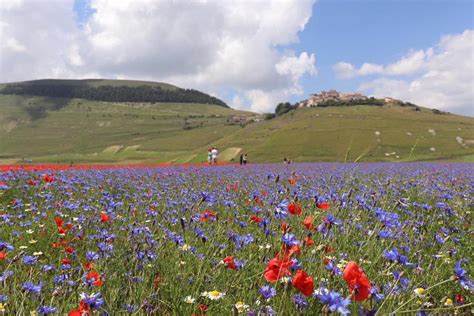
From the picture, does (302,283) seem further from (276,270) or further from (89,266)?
(89,266)

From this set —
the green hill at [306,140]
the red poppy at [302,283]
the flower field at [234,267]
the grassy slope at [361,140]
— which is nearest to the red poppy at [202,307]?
the flower field at [234,267]

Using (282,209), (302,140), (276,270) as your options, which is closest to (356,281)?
(276,270)

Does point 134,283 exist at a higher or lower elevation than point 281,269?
lower

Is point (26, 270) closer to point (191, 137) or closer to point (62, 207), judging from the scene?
point (62, 207)

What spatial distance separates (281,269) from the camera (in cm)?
196

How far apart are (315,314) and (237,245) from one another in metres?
1.43

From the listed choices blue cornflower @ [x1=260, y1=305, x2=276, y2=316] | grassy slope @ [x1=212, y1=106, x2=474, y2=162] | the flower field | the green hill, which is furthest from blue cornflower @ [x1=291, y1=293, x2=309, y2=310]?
grassy slope @ [x1=212, y1=106, x2=474, y2=162]

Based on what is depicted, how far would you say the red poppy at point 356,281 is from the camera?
172 cm

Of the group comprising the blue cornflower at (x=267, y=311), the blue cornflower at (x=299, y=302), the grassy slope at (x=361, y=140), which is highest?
the grassy slope at (x=361, y=140)

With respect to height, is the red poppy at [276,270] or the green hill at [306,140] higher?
the green hill at [306,140]

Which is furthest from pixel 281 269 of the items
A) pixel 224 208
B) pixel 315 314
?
pixel 224 208

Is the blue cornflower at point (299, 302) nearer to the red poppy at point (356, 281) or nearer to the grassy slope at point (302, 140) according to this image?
the red poppy at point (356, 281)

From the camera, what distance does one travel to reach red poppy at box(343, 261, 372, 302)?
172cm

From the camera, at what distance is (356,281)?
5.76ft
